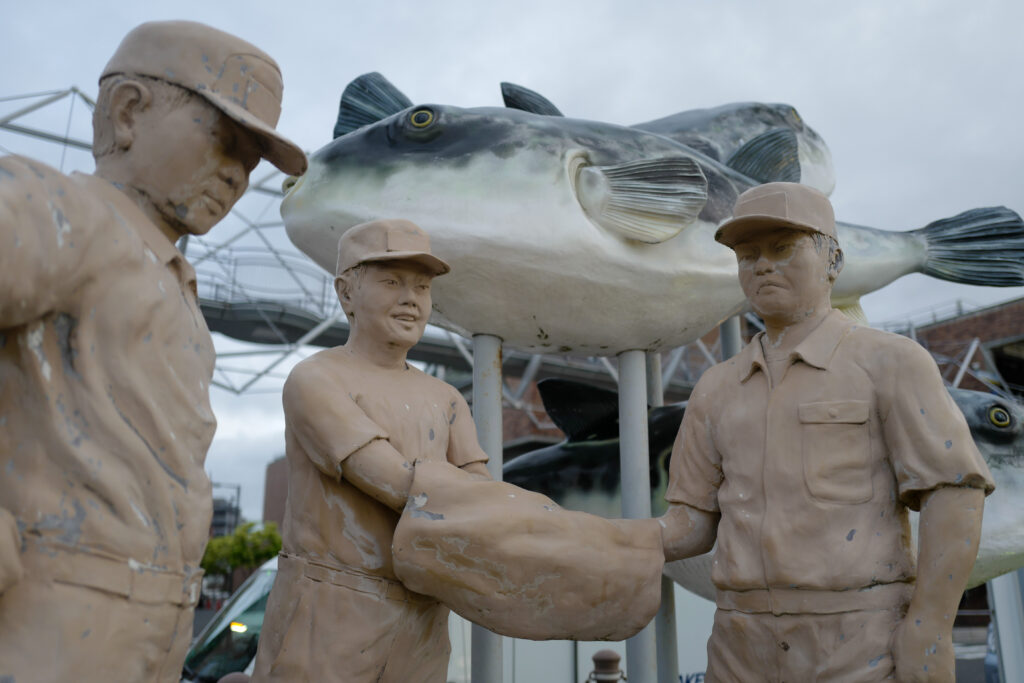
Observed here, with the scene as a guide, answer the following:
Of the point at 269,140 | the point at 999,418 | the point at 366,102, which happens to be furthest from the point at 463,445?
the point at 999,418

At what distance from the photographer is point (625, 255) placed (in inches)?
126

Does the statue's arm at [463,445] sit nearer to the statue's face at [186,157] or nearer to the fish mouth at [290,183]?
the statue's face at [186,157]

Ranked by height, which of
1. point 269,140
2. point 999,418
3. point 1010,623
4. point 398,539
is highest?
point 269,140

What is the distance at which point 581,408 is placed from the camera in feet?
13.4

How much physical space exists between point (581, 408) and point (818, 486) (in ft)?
6.44

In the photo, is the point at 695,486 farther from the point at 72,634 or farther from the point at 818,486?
the point at 72,634

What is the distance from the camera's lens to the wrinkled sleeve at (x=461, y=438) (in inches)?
96.3

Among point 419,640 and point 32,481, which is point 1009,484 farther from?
point 32,481

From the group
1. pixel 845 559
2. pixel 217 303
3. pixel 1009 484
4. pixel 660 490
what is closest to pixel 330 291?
pixel 217 303

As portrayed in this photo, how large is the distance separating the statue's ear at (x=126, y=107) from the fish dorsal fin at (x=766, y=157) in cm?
272

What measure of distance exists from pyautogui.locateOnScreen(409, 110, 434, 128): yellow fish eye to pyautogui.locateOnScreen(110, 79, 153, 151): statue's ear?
1.57m

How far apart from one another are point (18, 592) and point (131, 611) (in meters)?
0.17

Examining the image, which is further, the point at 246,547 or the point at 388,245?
the point at 246,547

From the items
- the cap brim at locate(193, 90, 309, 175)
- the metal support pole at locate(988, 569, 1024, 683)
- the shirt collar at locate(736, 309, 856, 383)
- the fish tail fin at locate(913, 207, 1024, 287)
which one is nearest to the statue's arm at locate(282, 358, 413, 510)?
the cap brim at locate(193, 90, 309, 175)
